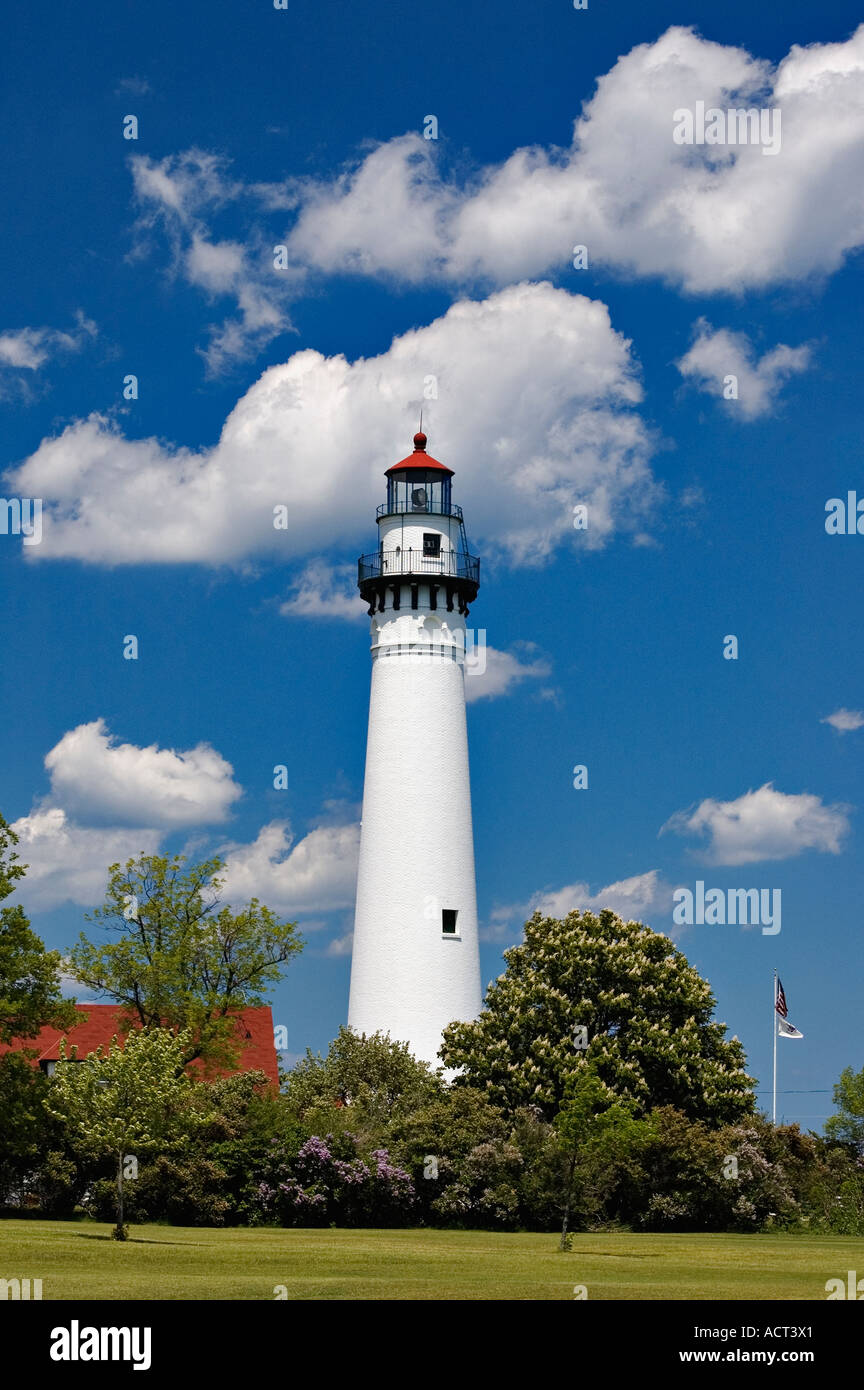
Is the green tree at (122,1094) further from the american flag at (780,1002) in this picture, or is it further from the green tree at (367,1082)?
the american flag at (780,1002)

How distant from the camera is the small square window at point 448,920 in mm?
51062

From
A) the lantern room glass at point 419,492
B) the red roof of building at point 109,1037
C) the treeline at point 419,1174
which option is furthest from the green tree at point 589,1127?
the red roof of building at point 109,1037

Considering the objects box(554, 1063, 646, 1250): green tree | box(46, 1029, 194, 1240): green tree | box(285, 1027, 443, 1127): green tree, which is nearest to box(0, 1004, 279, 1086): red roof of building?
box(285, 1027, 443, 1127): green tree

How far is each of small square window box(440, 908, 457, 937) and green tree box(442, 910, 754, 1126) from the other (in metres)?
→ 2.00

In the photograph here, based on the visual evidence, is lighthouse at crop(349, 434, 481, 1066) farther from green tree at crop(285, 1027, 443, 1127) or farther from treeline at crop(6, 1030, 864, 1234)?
treeline at crop(6, 1030, 864, 1234)

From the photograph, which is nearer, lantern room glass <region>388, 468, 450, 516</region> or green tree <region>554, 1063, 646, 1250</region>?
green tree <region>554, 1063, 646, 1250</region>

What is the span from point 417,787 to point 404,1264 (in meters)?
23.3

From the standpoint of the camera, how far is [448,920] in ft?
168

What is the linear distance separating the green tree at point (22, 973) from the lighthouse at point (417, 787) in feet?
34.9

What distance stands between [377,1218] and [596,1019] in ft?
30.0

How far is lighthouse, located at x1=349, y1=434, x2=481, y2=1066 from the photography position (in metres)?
50.7

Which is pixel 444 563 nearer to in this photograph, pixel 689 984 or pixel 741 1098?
pixel 689 984

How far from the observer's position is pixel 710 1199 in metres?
45.1

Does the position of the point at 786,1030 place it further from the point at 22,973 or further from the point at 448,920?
the point at 22,973
